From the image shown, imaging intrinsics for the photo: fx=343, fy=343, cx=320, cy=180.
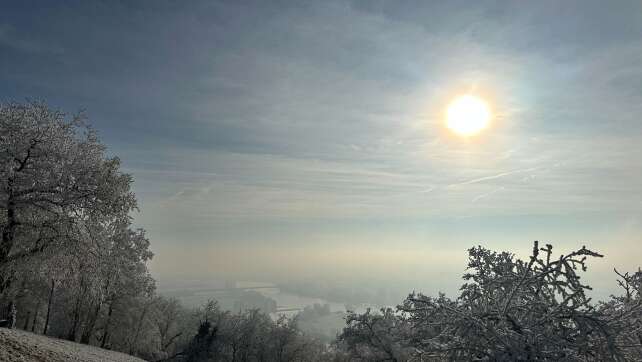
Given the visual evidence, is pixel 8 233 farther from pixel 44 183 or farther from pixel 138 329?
pixel 138 329

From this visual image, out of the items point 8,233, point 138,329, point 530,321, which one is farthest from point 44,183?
point 138,329

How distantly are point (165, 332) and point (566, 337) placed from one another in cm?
6011

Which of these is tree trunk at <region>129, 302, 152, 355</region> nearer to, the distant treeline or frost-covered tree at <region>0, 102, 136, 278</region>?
the distant treeline

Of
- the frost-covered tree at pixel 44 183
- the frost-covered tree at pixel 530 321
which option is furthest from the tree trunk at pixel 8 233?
the frost-covered tree at pixel 530 321

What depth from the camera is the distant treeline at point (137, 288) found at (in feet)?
19.5

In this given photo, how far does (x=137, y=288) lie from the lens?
34.8m

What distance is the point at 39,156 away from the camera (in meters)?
17.1

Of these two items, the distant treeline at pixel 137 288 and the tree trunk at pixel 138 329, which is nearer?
the distant treeline at pixel 137 288

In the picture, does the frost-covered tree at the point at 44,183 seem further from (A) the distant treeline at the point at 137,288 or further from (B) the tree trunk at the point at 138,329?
(B) the tree trunk at the point at 138,329

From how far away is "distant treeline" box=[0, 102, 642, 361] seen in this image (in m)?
5.93

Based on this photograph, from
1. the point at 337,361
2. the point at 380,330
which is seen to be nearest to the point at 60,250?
the point at 380,330

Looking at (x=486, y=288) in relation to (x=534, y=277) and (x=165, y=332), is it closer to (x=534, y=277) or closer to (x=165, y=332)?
(x=534, y=277)

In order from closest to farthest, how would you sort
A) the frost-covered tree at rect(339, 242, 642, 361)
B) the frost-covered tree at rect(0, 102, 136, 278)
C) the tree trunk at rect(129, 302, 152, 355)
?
the frost-covered tree at rect(339, 242, 642, 361)
the frost-covered tree at rect(0, 102, 136, 278)
the tree trunk at rect(129, 302, 152, 355)

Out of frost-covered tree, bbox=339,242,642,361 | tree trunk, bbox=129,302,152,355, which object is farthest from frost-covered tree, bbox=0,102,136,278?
tree trunk, bbox=129,302,152,355
